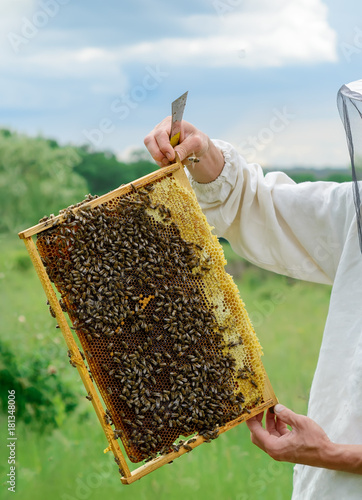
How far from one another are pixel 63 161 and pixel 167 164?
5.50 metres

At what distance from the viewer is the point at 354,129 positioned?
2.04 meters

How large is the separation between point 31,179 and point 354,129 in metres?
6.07

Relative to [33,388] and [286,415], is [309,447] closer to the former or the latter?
[286,415]

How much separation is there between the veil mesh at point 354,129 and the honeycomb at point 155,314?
617 millimetres

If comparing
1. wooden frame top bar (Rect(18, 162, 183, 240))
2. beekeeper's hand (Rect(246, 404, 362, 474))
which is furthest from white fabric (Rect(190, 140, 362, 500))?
wooden frame top bar (Rect(18, 162, 183, 240))

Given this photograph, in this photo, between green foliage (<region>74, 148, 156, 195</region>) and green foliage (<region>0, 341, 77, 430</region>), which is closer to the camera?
green foliage (<region>0, 341, 77, 430</region>)

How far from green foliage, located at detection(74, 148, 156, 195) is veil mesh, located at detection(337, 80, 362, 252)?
20.1ft

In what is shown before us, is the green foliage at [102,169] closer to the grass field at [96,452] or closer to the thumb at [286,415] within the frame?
the grass field at [96,452]

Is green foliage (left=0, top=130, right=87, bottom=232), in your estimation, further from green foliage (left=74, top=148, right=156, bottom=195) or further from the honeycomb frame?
the honeycomb frame

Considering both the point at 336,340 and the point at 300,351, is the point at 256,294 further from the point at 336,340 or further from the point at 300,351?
the point at 336,340

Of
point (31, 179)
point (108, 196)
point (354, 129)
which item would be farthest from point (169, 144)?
point (31, 179)

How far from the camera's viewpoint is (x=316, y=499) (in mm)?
2221

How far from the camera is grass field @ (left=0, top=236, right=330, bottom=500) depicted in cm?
492

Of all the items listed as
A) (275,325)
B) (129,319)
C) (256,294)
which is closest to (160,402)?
(129,319)
